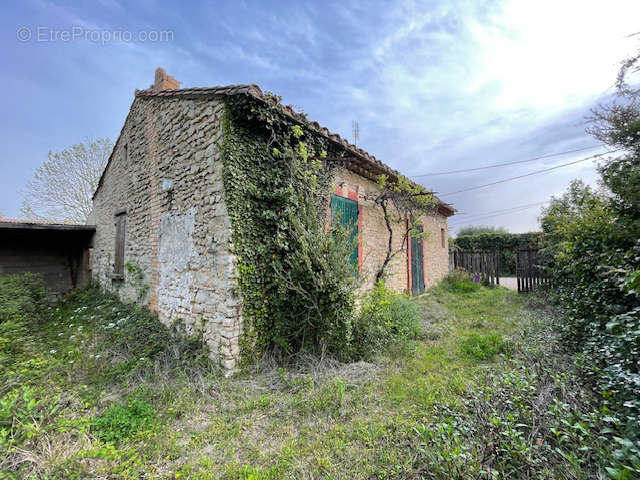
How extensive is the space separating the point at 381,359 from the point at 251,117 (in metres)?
4.04

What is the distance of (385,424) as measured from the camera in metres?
2.56

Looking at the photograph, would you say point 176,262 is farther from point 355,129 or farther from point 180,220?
point 355,129

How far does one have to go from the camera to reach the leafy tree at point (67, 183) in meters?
13.6

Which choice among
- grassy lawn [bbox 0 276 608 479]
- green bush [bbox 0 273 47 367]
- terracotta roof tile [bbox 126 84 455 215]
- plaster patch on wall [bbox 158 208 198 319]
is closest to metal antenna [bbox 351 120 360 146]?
terracotta roof tile [bbox 126 84 455 215]

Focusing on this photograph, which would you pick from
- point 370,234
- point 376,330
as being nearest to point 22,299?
point 376,330

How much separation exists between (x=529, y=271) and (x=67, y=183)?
21.4 m

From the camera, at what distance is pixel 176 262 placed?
4.75m

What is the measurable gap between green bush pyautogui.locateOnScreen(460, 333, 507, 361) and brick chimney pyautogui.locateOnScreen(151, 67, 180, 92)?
8082mm

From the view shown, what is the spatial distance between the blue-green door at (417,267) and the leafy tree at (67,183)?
16.0m

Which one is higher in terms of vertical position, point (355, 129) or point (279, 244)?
point (355, 129)

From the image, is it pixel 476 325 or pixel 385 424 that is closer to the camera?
pixel 385 424

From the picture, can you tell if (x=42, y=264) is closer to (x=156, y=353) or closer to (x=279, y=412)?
(x=156, y=353)

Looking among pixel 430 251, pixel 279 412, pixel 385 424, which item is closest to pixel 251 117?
pixel 279 412

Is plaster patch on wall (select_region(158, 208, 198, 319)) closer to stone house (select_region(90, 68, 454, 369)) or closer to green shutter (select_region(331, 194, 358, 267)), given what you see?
stone house (select_region(90, 68, 454, 369))
